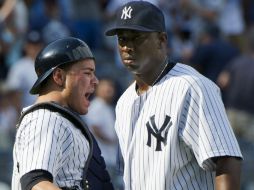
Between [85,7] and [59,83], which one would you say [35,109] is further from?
[85,7]

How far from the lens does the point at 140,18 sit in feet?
16.9

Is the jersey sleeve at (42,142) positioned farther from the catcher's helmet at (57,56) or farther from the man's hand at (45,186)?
the catcher's helmet at (57,56)

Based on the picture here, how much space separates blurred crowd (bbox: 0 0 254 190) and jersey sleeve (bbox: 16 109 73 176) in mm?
4337

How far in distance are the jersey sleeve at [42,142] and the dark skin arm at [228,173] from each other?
2.45 ft

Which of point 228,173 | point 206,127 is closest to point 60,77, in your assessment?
point 206,127

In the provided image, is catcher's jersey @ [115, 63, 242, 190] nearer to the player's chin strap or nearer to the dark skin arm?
the dark skin arm

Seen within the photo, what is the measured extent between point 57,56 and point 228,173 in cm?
106

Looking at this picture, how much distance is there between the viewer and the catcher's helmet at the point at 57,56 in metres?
5.14

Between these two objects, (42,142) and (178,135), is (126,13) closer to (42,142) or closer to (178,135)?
(178,135)

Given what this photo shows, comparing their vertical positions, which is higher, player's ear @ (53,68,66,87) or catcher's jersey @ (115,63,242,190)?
player's ear @ (53,68,66,87)

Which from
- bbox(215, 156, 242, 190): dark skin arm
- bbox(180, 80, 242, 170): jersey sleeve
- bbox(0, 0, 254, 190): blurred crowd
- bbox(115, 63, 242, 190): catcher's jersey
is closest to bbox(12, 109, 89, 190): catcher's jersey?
bbox(115, 63, 242, 190): catcher's jersey

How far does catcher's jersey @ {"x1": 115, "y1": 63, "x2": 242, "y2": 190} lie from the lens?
4.96 metres

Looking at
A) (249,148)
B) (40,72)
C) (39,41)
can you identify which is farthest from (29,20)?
(40,72)

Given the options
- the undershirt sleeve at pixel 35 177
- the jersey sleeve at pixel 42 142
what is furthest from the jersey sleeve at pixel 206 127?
the undershirt sleeve at pixel 35 177
